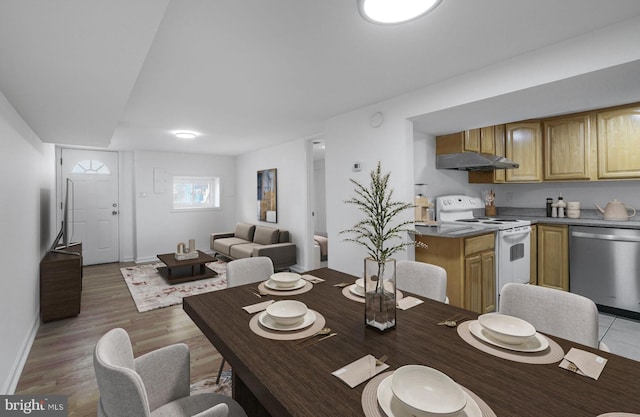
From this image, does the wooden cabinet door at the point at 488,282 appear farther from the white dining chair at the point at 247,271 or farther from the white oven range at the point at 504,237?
the white dining chair at the point at 247,271

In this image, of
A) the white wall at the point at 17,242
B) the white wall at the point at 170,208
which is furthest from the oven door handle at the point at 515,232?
the white wall at the point at 170,208

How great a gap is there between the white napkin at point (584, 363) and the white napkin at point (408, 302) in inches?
24.6

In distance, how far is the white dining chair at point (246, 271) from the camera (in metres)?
2.11

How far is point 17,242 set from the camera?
237 cm

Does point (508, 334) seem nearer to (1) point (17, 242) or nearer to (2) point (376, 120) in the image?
(2) point (376, 120)

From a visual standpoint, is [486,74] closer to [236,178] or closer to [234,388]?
[234,388]

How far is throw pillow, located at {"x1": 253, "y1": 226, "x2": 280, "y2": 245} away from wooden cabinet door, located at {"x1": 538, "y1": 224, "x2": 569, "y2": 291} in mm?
3875

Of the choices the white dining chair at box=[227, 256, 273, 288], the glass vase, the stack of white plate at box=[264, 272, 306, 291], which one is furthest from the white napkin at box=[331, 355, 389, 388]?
the white dining chair at box=[227, 256, 273, 288]

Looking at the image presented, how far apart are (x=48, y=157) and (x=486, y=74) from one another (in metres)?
5.58

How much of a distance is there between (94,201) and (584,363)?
717cm

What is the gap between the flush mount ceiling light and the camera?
4.52ft

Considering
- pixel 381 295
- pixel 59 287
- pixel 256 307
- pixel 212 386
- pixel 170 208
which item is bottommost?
pixel 212 386

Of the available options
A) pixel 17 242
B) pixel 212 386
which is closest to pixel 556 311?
pixel 212 386

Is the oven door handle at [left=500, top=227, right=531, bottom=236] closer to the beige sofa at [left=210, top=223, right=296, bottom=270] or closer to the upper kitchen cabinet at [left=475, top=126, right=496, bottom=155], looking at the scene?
the upper kitchen cabinet at [left=475, top=126, right=496, bottom=155]
